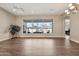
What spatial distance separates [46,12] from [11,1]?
1.44 metres

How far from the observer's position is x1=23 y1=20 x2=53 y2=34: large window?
8.28 feet

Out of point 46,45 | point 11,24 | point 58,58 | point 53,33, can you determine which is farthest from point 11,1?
point 46,45

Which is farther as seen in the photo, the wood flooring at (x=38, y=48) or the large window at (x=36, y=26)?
the wood flooring at (x=38, y=48)

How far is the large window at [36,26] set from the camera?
252cm

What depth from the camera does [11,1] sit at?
4.59 feet

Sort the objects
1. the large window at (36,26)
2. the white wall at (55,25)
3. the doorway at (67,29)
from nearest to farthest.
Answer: the large window at (36,26) → the white wall at (55,25) → the doorway at (67,29)

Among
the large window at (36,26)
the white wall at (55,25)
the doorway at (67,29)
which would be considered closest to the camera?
the large window at (36,26)

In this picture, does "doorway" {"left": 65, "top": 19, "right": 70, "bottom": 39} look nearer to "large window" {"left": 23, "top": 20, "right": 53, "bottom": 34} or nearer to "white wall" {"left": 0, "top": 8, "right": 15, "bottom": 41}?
"large window" {"left": 23, "top": 20, "right": 53, "bottom": 34}

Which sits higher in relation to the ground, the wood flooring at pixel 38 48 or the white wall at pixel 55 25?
the white wall at pixel 55 25

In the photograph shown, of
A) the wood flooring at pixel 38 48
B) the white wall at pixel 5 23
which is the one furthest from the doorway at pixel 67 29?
the white wall at pixel 5 23

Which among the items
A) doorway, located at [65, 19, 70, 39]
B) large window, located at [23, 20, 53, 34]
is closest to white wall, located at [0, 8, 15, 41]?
large window, located at [23, 20, 53, 34]

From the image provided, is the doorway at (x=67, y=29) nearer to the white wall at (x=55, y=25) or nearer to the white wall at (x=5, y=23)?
the white wall at (x=55, y=25)

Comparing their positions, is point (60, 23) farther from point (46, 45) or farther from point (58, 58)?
point (58, 58)

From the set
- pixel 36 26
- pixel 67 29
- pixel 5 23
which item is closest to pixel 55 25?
pixel 67 29
